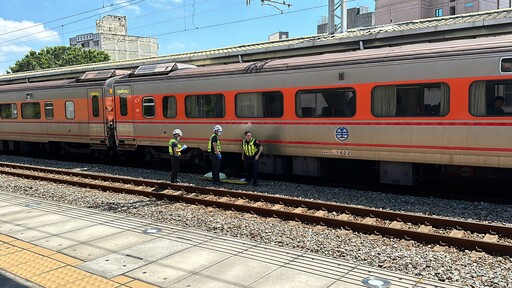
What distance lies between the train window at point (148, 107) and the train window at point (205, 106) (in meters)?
1.63

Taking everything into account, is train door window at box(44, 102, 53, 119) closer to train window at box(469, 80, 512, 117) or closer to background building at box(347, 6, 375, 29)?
train window at box(469, 80, 512, 117)

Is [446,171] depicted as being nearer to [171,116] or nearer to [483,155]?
[483,155]

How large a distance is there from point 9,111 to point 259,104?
1503 cm

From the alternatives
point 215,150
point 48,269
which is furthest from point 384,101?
point 48,269

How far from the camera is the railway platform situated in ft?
16.5

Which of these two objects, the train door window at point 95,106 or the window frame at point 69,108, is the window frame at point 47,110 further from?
the train door window at point 95,106

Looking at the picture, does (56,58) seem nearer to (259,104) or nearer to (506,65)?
(259,104)

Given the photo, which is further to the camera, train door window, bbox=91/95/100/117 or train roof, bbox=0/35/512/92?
train door window, bbox=91/95/100/117

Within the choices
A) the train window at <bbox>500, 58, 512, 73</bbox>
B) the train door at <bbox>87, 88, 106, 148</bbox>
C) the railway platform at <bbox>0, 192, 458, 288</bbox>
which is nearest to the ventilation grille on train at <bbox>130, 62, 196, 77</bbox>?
the train door at <bbox>87, 88, 106, 148</bbox>

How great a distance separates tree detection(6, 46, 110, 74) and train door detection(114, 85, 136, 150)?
45.9 m

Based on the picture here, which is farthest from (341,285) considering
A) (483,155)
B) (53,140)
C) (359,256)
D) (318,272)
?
(53,140)

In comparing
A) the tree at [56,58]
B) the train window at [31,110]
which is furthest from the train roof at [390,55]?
the tree at [56,58]

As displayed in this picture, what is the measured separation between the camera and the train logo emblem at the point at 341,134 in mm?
10539

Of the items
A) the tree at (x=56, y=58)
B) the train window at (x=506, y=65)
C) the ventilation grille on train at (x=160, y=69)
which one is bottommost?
the train window at (x=506, y=65)
